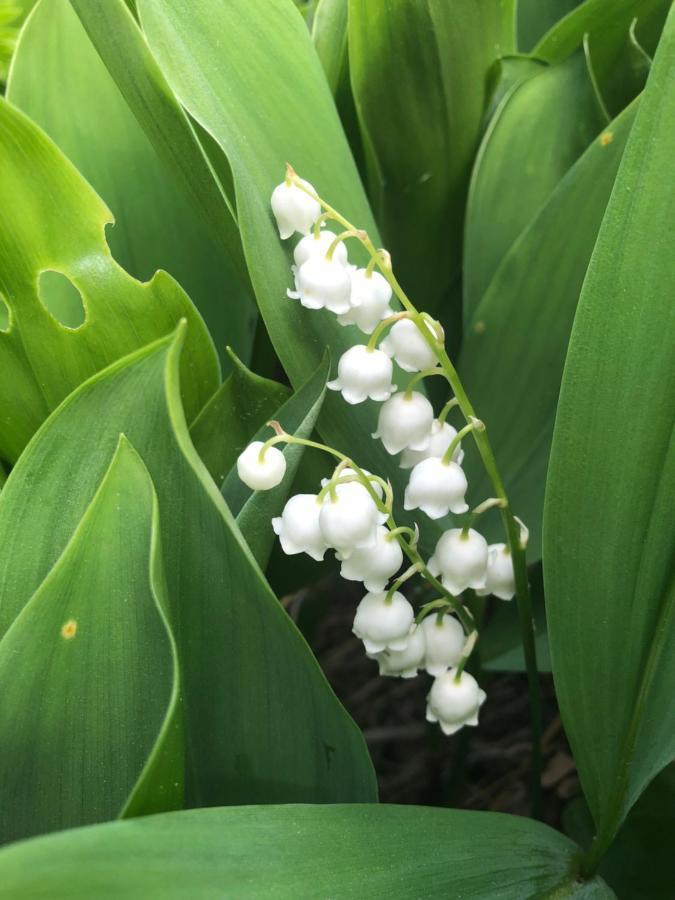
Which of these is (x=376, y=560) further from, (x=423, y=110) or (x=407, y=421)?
(x=423, y=110)

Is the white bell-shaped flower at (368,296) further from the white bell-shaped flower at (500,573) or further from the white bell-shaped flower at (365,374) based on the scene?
the white bell-shaped flower at (500,573)

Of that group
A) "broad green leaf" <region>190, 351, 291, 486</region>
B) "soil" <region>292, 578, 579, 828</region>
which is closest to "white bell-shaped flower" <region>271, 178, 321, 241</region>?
"broad green leaf" <region>190, 351, 291, 486</region>

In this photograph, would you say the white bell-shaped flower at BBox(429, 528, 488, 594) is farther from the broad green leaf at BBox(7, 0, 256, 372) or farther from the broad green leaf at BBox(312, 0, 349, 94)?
the broad green leaf at BBox(312, 0, 349, 94)

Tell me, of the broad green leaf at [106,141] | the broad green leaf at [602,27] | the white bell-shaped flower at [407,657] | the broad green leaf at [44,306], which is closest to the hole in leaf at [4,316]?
the broad green leaf at [44,306]

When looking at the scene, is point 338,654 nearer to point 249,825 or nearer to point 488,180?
point 488,180

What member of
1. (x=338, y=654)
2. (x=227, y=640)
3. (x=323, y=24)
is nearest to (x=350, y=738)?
(x=227, y=640)
